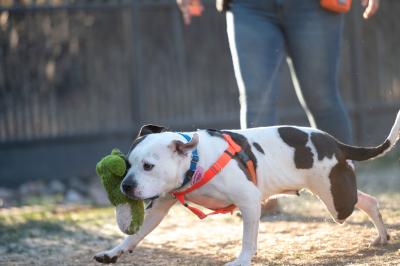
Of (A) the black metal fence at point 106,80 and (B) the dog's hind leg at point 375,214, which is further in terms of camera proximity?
(A) the black metal fence at point 106,80

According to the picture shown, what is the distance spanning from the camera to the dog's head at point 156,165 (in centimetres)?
404

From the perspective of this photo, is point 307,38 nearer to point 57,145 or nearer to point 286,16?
point 286,16

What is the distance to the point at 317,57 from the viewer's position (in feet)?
18.1

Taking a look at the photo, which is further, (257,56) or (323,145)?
(257,56)

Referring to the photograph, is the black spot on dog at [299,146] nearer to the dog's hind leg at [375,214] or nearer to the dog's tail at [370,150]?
the dog's tail at [370,150]

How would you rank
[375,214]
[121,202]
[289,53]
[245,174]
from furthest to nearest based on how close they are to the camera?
1. [289,53]
2. [375,214]
3. [245,174]
4. [121,202]

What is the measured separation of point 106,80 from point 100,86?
0.10 metres

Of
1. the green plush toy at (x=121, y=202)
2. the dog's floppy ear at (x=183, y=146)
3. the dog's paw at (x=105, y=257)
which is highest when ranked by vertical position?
the dog's floppy ear at (x=183, y=146)

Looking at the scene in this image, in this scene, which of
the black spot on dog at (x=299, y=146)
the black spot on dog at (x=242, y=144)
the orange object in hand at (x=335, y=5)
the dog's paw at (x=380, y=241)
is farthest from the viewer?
the orange object in hand at (x=335, y=5)

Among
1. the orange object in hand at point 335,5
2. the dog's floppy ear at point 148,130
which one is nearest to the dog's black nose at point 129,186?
the dog's floppy ear at point 148,130

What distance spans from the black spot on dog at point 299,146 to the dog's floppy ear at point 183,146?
2.22 ft

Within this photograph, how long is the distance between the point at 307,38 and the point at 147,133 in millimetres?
1591

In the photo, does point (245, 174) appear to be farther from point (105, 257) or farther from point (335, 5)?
point (335, 5)

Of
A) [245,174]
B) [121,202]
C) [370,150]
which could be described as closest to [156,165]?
[121,202]
